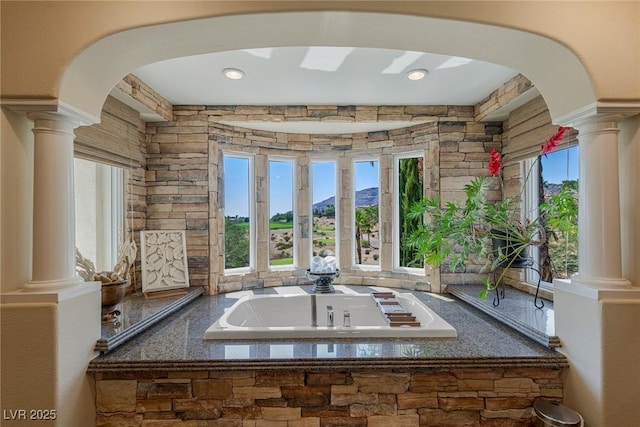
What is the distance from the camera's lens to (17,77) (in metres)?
1.35

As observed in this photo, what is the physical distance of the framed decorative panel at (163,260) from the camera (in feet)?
8.37

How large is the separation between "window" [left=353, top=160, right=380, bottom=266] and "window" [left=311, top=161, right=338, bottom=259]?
0.82 ft

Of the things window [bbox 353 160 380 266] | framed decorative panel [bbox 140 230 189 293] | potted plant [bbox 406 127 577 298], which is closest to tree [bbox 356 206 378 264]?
window [bbox 353 160 380 266]

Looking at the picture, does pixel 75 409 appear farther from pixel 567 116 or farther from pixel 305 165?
pixel 567 116

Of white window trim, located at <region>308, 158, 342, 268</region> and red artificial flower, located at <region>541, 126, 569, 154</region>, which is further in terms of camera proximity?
white window trim, located at <region>308, 158, 342, 268</region>

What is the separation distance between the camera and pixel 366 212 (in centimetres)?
340

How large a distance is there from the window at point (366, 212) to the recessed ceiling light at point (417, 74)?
3.91ft

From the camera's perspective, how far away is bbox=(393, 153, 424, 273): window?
3.16 meters

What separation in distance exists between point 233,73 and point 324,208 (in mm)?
1764

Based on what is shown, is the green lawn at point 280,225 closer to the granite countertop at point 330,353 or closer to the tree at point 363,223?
the tree at point 363,223

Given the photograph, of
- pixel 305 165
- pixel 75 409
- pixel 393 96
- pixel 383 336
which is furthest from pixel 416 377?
pixel 305 165

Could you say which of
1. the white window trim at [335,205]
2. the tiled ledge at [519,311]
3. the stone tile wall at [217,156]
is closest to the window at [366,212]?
the white window trim at [335,205]

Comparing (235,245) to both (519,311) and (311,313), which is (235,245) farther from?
(519,311)

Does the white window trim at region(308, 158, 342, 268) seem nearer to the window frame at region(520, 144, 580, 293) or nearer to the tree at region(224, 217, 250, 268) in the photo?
the tree at region(224, 217, 250, 268)
